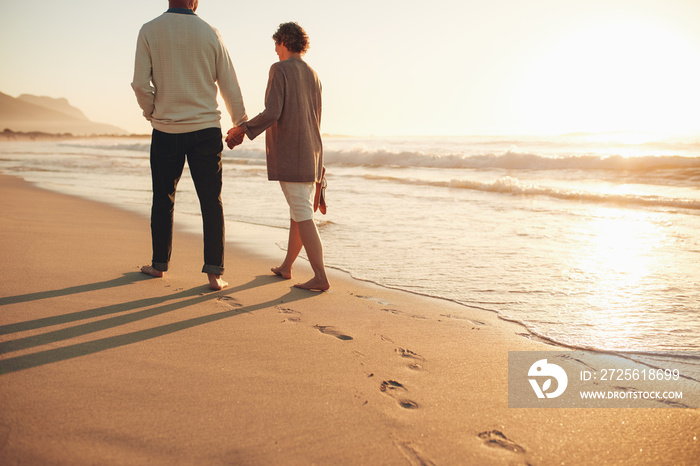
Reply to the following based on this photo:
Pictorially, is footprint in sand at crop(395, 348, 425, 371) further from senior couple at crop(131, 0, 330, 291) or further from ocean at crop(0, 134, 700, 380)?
senior couple at crop(131, 0, 330, 291)

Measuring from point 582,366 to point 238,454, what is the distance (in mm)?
1620

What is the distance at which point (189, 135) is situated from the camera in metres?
3.30

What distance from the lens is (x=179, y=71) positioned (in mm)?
3227

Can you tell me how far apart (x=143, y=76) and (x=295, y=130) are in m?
1.02

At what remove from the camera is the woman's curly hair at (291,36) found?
133 inches

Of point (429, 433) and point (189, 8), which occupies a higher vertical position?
point (189, 8)

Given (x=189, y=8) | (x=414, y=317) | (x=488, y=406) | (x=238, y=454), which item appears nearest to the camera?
(x=238, y=454)

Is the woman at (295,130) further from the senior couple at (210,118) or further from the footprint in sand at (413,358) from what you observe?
the footprint in sand at (413,358)

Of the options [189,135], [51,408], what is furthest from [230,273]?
[51,408]

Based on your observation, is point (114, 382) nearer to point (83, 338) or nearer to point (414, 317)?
point (83, 338)

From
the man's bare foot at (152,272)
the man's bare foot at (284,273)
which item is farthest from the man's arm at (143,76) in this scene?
the man's bare foot at (284,273)

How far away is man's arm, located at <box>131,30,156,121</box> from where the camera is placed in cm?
317
